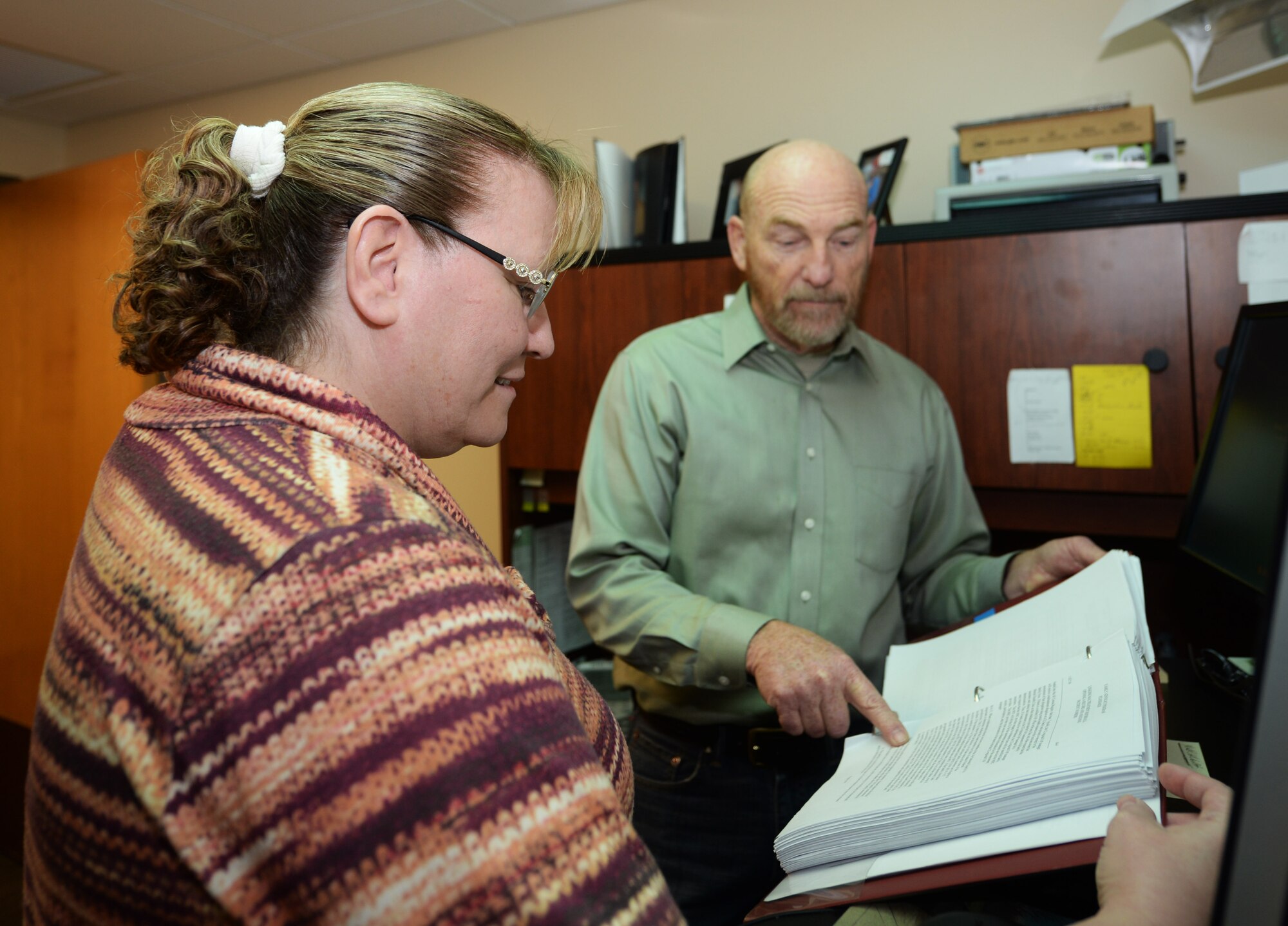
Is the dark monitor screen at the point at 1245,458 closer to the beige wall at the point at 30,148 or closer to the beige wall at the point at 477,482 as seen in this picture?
the beige wall at the point at 477,482

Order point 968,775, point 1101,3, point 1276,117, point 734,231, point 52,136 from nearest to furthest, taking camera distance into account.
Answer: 1. point 968,775
2. point 734,231
3. point 1276,117
4. point 1101,3
5. point 52,136

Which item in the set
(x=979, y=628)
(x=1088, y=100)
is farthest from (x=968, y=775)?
(x=1088, y=100)

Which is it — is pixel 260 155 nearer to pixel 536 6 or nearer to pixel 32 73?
pixel 536 6

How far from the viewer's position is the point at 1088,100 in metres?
2.14

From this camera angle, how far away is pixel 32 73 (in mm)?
3262

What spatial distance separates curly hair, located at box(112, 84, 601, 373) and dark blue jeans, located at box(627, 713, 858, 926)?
1.05m

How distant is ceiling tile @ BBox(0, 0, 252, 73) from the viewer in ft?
8.73

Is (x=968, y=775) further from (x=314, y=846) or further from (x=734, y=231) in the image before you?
(x=734, y=231)

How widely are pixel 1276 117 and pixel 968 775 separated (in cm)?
203

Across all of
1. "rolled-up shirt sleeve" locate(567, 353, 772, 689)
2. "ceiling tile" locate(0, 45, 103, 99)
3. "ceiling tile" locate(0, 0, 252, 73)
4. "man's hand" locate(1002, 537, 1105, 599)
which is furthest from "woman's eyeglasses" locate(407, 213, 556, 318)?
"ceiling tile" locate(0, 45, 103, 99)

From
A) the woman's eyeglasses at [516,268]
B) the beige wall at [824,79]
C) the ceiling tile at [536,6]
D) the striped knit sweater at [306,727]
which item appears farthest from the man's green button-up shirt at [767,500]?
the ceiling tile at [536,6]

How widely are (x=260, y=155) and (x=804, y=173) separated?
43.8 inches

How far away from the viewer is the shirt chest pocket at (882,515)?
5.18 feet

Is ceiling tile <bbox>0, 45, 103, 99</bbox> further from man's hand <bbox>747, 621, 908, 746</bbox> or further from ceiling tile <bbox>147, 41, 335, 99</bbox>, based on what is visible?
man's hand <bbox>747, 621, 908, 746</bbox>
